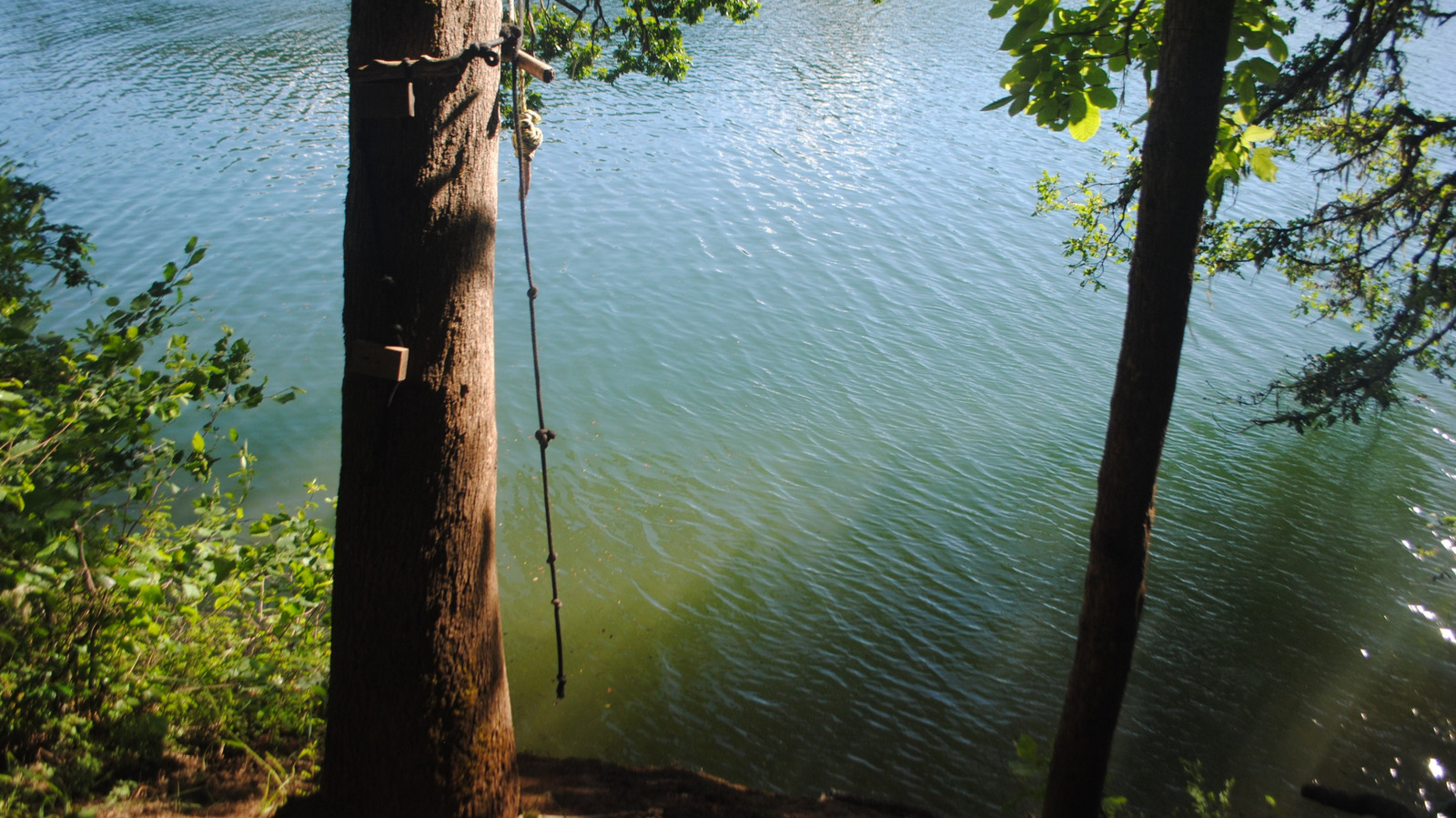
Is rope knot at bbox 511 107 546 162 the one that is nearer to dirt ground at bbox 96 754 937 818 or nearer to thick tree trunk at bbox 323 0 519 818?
thick tree trunk at bbox 323 0 519 818

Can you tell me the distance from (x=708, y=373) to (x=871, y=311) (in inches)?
112

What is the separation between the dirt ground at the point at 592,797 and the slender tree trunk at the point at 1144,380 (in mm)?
1370

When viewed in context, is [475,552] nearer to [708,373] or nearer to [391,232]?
[391,232]

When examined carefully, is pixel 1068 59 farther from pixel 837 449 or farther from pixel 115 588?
pixel 837 449

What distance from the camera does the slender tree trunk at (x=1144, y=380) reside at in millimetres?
2637

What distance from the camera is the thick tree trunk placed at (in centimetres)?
248

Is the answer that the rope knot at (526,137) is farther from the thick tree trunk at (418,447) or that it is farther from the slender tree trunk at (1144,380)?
the slender tree trunk at (1144,380)

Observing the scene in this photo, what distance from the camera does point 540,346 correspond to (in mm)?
10180

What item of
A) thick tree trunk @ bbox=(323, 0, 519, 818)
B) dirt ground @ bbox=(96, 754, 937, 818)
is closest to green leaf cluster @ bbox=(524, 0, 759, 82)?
thick tree trunk @ bbox=(323, 0, 519, 818)

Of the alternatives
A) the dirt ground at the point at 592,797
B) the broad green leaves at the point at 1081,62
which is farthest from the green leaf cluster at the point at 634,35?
the dirt ground at the point at 592,797

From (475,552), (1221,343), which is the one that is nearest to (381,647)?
(475,552)

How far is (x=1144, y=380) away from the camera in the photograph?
2.80m

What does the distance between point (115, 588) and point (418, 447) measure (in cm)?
157

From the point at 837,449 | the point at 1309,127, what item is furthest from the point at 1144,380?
the point at 837,449
